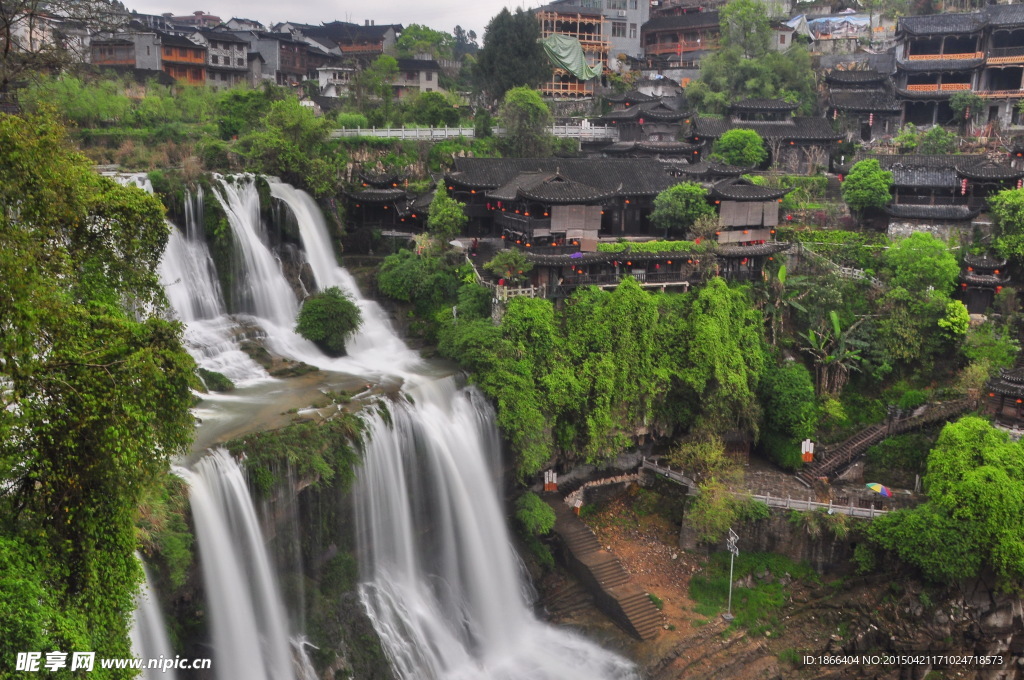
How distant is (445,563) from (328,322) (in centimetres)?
1079

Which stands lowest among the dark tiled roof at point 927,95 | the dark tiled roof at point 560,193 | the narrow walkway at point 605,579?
the narrow walkway at point 605,579

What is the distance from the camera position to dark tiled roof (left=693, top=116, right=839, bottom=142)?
172 feet

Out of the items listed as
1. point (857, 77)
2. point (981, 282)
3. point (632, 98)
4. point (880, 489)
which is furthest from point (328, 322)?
point (857, 77)

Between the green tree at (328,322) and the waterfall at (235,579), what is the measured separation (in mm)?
10835

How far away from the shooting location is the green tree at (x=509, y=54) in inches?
2211

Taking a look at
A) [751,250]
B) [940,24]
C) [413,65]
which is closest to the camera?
[751,250]

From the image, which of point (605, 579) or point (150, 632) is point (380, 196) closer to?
point (605, 579)

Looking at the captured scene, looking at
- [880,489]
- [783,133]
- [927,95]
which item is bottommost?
[880,489]

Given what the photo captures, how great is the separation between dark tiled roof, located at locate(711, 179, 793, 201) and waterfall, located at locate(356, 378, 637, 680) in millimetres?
16817

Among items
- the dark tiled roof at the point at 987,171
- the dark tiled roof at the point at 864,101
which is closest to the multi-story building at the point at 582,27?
the dark tiled roof at the point at 864,101

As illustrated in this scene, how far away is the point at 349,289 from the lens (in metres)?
37.1

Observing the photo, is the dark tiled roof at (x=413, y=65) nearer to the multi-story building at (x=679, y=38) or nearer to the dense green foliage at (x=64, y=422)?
the multi-story building at (x=679, y=38)

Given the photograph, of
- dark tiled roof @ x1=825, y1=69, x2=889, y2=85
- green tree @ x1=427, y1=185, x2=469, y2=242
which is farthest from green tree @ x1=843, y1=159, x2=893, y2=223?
green tree @ x1=427, y1=185, x2=469, y2=242

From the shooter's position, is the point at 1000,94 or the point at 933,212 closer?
the point at 933,212
